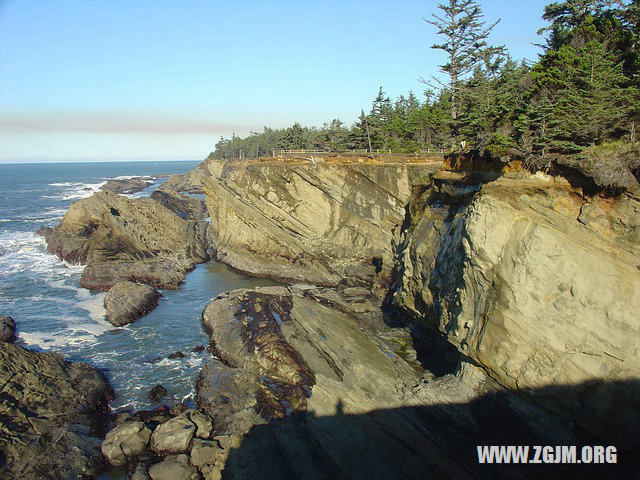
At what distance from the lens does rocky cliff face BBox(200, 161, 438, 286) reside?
34.0 meters

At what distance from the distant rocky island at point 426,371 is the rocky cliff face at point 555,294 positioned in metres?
0.04

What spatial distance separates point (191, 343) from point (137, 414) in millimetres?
6308

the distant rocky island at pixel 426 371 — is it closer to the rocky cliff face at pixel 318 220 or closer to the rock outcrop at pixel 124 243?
the rock outcrop at pixel 124 243

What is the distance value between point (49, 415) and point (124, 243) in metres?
24.6

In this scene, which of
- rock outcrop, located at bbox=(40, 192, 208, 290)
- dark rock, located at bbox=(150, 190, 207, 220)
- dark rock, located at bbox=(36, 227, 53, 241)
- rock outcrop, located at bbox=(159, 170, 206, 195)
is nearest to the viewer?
rock outcrop, located at bbox=(40, 192, 208, 290)

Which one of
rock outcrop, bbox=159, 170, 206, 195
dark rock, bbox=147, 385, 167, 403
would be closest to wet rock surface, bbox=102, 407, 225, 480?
dark rock, bbox=147, 385, 167, 403

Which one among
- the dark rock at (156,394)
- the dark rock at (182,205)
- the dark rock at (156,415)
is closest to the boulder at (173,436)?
the dark rock at (156,415)

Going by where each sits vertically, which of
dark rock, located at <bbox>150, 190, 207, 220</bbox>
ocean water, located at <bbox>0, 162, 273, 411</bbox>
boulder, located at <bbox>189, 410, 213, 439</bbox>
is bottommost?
boulder, located at <bbox>189, 410, 213, 439</bbox>

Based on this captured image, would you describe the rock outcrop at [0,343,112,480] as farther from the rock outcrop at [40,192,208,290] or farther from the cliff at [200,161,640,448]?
the cliff at [200,161,640,448]

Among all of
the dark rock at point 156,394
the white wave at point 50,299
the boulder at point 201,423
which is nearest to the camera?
the boulder at point 201,423

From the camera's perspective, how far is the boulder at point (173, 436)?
14789mm

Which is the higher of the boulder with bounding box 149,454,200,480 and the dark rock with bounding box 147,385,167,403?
the dark rock with bounding box 147,385,167,403

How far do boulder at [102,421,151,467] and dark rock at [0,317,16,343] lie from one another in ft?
40.3

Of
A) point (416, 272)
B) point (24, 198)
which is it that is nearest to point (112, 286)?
point (416, 272)
